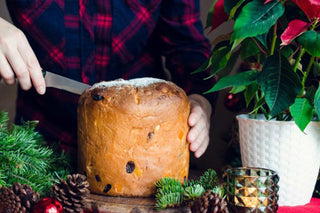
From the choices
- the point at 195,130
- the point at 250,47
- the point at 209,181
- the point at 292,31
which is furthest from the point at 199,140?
the point at 292,31

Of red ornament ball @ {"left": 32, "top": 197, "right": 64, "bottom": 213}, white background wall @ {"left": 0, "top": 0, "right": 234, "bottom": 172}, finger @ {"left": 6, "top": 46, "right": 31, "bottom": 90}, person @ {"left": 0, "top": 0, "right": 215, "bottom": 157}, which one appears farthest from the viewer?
white background wall @ {"left": 0, "top": 0, "right": 234, "bottom": 172}

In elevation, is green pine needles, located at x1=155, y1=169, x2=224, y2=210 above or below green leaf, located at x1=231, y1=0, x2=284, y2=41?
below

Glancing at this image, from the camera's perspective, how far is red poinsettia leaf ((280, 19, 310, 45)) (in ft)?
2.28

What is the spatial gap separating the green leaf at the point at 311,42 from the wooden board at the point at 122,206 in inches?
14.3

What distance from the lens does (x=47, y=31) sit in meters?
1.24

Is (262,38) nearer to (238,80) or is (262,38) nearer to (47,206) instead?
(238,80)

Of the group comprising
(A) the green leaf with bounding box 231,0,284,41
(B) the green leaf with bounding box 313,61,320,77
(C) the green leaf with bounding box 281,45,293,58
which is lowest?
(B) the green leaf with bounding box 313,61,320,77

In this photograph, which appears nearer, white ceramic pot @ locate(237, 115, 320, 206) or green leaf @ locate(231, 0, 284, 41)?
green leaf @ locate(231, 0, 284, 41)

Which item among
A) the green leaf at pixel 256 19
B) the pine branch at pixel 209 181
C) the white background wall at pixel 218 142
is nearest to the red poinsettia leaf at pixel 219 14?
the green leaf at pixel 256 19

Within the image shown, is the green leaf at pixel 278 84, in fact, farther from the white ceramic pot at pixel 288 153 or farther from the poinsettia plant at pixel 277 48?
the white ceramic pot at pixel 288 153

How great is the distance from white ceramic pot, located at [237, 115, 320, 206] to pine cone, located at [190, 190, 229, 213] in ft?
0.64

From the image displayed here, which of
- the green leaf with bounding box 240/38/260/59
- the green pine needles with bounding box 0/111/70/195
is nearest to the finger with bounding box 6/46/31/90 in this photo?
the green pine needles with bounding box 0/111/70/195

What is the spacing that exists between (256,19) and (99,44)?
0.72 m

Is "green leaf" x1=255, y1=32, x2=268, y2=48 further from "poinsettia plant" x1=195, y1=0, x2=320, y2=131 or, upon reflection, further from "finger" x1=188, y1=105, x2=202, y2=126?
"finger" x1=188, y1=105, x2=202, y2=126
